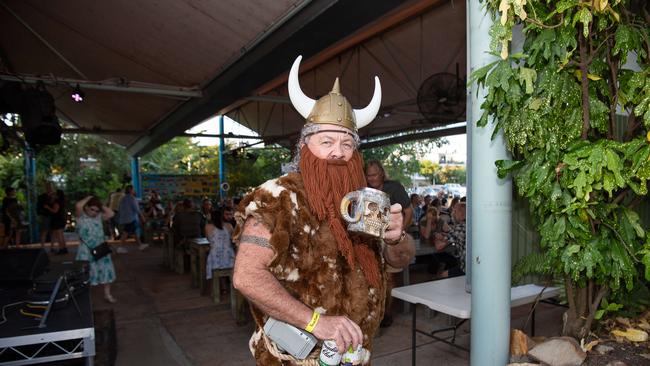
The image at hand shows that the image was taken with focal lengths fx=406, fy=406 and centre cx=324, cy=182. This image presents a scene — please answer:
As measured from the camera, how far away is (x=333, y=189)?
1.52m

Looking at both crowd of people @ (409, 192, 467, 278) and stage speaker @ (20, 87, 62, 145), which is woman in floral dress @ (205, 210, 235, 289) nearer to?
crowd of people @ (409, 192, 467, 278)

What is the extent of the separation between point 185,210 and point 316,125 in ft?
21.9

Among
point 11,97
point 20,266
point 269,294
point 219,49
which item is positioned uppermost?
point 219,49

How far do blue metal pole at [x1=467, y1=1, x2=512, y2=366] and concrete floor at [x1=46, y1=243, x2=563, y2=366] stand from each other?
1.50 m

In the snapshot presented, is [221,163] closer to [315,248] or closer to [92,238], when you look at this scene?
[92,238]

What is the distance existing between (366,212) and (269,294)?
409 mm

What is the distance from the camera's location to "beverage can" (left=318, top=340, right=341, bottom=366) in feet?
4.42

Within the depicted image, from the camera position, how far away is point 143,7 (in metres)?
4.97

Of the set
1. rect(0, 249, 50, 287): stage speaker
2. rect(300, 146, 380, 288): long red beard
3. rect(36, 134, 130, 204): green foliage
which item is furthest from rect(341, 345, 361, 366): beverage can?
rect(36, 134, 130, 204): green foliage

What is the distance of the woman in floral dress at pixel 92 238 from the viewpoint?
202 inches

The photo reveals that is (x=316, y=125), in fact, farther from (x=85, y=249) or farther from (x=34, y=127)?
(x=34, y=127)

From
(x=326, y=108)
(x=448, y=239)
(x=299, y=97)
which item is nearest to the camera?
(x=326, y=108)

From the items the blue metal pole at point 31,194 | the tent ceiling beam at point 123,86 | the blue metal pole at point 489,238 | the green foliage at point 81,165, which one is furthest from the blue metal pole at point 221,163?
the blue metal pole at point 489,238

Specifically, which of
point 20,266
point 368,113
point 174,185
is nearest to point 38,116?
point 20,266
